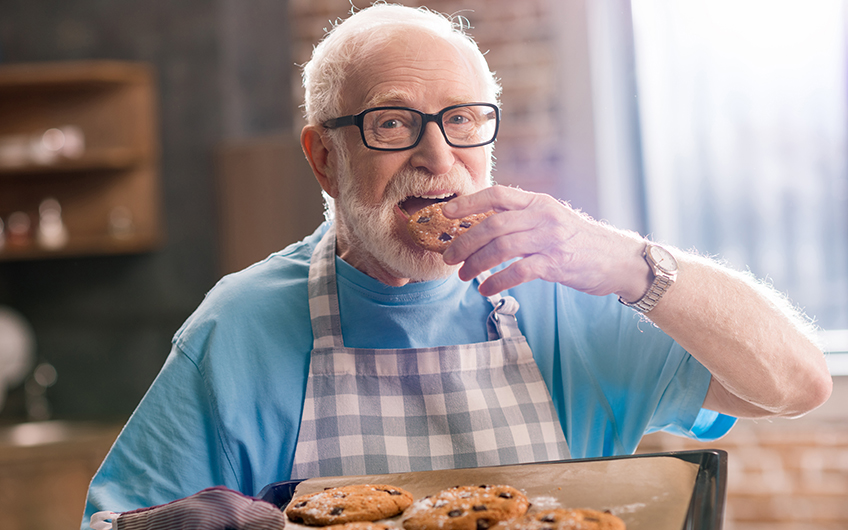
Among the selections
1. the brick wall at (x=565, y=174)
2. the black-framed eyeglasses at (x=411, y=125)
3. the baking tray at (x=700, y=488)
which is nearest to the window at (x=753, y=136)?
the brick wall at (x=565, y=174)

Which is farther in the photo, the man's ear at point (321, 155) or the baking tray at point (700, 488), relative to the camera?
the man's ear at point (321, 155)

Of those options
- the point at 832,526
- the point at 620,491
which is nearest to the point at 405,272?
the point at 620,491

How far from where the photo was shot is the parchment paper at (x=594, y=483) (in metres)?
0.89

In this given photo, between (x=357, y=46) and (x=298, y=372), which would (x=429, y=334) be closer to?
(x=298, y=372)

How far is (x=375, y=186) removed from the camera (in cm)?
135

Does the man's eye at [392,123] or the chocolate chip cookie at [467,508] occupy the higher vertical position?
the man's eye at [392,123]

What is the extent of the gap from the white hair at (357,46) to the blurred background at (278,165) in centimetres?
142

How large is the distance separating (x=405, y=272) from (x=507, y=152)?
→ 1.85 metres

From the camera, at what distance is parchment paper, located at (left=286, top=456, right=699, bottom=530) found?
89 cm

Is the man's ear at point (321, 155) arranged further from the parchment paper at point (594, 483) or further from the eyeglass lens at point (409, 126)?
the parchment paper at point (594, 483)

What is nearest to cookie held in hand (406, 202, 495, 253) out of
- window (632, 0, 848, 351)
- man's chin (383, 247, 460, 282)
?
man's chin (383, 247, 460, 282)

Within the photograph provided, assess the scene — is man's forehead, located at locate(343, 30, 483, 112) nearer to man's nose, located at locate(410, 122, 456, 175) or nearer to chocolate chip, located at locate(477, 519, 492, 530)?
man's nose, located at locate(410, 122, 456, 175)

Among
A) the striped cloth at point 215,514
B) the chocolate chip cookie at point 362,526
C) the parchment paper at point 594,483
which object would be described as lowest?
the chocolate chip cookie at point 362,526

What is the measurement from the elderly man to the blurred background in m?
1.52
